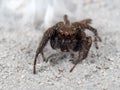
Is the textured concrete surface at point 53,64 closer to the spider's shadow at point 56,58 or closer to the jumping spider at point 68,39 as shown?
the spider's shadow at point 56,58

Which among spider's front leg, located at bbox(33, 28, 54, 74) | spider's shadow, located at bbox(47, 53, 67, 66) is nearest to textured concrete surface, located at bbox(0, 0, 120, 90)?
spider's shadow, located at bbox(47, 53, 67, 66)

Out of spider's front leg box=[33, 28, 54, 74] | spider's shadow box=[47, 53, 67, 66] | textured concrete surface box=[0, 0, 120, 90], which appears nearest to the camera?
textured concrete surface box=[0, 0, 120, 90]

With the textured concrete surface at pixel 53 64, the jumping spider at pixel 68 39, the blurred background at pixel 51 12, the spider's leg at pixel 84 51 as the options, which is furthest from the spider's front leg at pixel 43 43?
the blurred background at pixel 51 12

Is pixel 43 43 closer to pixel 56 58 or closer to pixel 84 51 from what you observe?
pixel 56 58

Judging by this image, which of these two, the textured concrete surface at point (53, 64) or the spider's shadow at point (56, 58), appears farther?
the spider's shadow at point (56, 58)

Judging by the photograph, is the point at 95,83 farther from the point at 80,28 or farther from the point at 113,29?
the point at 113,29

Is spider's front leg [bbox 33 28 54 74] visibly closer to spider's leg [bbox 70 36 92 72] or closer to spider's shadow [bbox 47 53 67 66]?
spider's shadow [bbox 47 53 67 66]

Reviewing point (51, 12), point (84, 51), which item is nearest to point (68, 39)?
point (84, 51)

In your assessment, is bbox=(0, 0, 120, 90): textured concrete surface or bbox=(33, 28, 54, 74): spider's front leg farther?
bbox=(33, 28, 54, 74): spider's front leg
